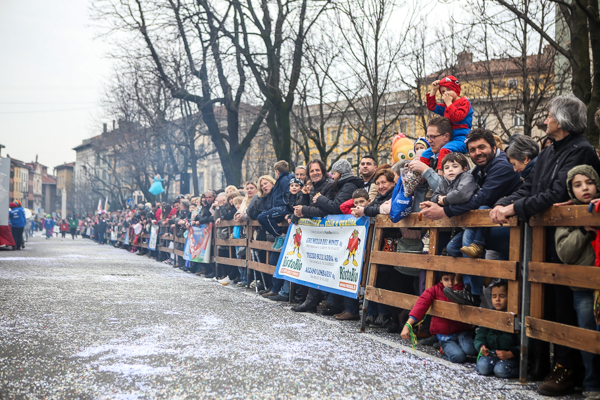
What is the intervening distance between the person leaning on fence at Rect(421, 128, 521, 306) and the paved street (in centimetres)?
72

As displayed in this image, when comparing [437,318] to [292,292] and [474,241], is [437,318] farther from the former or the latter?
[292,292]

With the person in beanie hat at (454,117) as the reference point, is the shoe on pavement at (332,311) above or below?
below

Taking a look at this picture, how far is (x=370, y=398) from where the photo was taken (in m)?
3.87

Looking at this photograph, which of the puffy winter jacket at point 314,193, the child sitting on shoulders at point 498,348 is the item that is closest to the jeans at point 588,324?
the child sitting on shoulders at point 498,348

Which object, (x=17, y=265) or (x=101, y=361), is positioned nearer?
(x=101, y=361)

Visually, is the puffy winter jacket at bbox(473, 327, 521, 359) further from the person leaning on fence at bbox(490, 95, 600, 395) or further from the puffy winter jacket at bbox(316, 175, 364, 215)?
A: the puffy winter jacket at bbox(316, 175, 364, 215)

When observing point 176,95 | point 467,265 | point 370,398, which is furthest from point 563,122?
point 176,95

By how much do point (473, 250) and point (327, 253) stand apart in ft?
10.1

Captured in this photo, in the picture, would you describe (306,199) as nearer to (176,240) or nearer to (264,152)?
(176,240)

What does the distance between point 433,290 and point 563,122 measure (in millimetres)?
2027

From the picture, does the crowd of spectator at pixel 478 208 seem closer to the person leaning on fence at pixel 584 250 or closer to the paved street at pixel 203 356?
the person leaning on fence at pixel 584 250

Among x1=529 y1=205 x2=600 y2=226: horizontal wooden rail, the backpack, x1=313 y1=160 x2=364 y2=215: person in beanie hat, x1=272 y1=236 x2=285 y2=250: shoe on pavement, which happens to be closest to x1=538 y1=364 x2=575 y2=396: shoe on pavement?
x1=529 y1=205 x2=600 y2=226: horizontal wooden rail

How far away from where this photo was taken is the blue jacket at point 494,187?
5.20m

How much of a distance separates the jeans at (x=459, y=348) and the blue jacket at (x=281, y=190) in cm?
490
